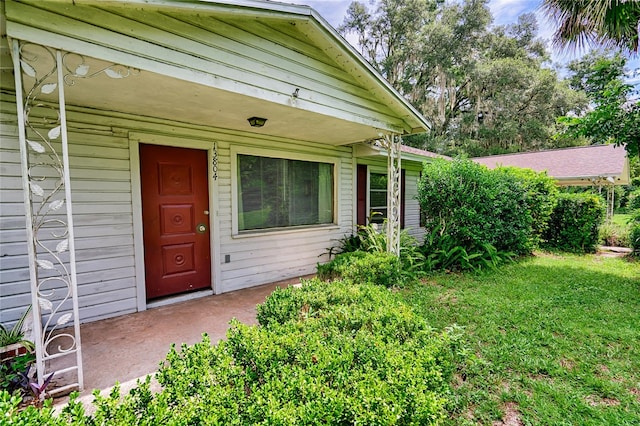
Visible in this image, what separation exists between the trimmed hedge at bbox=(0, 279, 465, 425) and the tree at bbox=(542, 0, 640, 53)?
6.22m

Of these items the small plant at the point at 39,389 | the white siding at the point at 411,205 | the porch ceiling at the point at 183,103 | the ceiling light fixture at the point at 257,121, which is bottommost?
the small plant at the point at 39,389

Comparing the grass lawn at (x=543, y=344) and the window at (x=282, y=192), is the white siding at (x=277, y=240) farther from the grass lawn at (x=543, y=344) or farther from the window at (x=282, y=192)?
the grass lawn at (x=543, y=344)

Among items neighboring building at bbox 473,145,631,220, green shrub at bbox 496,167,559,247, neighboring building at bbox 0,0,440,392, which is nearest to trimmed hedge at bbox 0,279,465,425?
neighboring building at bbox 0,0,440,392

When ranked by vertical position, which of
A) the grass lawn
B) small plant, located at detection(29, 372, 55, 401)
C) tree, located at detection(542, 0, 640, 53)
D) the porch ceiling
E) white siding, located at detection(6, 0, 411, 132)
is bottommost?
the grass lawn

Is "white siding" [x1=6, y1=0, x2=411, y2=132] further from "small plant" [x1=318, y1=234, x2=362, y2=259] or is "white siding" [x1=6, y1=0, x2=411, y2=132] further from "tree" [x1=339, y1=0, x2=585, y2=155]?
"tree" [x1=339, y1=0, x2=585, y2=155]

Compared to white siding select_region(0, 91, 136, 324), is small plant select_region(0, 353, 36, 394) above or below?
below

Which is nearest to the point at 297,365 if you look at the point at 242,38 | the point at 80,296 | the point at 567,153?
the point at 242,38

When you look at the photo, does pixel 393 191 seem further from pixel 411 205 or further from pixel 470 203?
pixel 411 205

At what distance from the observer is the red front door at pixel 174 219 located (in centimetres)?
387

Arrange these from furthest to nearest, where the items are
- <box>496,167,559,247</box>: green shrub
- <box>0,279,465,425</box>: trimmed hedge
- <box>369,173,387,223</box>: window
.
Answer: <box>496,167,559,247</box>: green shrub
<box>369,173,387,223</box>: window
<box>0,279,465,425</box>: trimmed hedge

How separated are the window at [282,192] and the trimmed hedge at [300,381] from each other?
9.32ft

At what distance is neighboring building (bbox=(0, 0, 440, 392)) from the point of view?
209 centimetres

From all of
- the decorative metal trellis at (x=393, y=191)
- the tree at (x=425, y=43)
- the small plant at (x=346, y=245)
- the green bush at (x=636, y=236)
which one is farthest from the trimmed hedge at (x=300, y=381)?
the tree at (x=425, y=43)

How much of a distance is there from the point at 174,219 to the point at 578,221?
9676 mm
